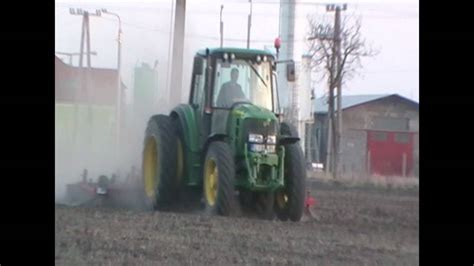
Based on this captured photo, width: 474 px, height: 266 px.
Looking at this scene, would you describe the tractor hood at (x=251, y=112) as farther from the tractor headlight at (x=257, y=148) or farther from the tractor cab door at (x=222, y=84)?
the tractor headlight at (x=257, y=148)

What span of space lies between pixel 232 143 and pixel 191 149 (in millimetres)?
841

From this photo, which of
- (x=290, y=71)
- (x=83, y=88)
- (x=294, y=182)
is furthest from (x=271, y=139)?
(x=83, y=88)

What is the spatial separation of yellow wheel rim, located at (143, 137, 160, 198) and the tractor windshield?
1724 mm

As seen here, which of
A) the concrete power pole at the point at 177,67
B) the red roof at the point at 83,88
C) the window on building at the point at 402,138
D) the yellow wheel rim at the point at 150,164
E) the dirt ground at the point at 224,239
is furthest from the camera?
the window on building at the point at 402,138

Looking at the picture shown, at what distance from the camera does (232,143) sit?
517 inches

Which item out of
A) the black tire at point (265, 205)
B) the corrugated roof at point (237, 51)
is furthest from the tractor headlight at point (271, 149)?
the corrugated roof at point (237, 51)

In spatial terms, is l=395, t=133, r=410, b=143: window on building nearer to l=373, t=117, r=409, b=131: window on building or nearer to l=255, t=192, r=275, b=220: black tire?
l=373, t=117, r=409, b=131: window on building

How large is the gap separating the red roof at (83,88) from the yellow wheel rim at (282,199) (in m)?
6.75

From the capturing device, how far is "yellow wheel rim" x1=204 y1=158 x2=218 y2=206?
12940mm

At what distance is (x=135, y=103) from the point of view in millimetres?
17281

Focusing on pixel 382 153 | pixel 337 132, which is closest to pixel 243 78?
pixel 337 132

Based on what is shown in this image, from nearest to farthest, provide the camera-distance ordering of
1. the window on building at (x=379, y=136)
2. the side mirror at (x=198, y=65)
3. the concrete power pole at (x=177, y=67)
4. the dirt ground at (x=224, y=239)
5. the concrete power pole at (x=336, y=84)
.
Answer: the dirt ground at (x=224, y=239), the side mirror at (x=198, y=65), the concrete power pole at (x=177, y=67), the concrete power pole at (x=336, y=84), the window on building at (x=379, y=136)

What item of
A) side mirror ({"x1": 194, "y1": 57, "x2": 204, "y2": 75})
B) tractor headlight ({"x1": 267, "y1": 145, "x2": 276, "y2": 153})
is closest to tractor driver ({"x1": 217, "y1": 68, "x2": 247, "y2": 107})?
side mirror ({"x1": 194, "y1": 57, "x2": 204, "y2": 75})

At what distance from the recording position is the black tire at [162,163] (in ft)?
45.0
